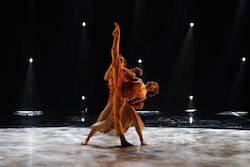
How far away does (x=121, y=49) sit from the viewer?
11727 mm

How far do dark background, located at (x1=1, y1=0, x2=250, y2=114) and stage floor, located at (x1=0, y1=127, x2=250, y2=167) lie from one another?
254 inches

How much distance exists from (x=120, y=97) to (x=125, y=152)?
842 mm

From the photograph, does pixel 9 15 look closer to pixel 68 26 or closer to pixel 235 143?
pixel 68 26

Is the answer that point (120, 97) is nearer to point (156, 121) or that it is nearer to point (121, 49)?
point (156, 121)

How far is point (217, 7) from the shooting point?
38.1 ft

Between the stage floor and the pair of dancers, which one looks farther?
the pair of dancers

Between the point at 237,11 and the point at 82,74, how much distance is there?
5.63 metres

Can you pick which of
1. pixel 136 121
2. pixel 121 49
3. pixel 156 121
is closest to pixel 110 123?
pixel 136 121

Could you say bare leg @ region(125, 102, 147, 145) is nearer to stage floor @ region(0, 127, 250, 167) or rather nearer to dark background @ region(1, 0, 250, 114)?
stage floor @ region(0, 127, 250, 167)

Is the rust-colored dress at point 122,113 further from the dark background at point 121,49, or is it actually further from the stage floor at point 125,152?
the dark background at point 121,49

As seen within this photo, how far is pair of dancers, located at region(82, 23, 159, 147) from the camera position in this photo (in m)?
4.45

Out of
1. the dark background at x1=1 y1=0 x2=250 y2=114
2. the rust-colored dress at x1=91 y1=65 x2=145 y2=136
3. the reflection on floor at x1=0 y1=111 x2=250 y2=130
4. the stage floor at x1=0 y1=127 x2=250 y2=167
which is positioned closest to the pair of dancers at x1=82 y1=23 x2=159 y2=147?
the rust-colored dress at x1=91 y1=65 x2=145 y2=136

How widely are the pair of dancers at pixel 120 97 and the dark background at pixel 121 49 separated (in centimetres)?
708

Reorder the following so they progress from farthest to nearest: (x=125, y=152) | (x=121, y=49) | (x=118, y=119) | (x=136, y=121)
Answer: (x=121, y=49) → (x=136, y=121) → (x=118, y=119) → (x=125, y=152)
